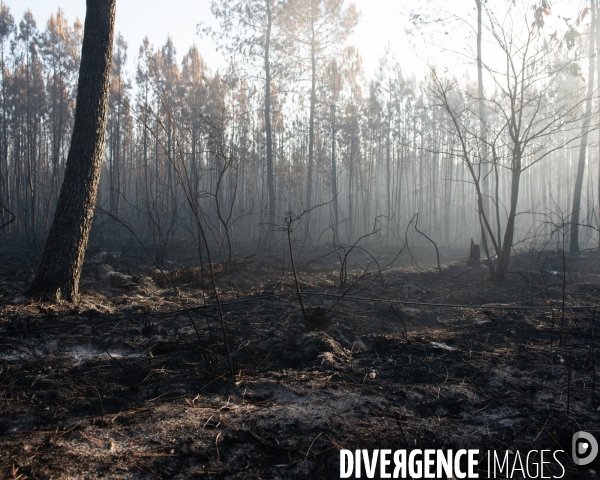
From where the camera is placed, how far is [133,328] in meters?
3.73

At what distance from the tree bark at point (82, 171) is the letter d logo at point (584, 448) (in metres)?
4.47

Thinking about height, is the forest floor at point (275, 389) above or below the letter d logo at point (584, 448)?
above

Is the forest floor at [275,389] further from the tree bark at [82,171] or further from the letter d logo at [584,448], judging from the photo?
the tree bark at [82,171]

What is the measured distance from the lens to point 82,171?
455 cm

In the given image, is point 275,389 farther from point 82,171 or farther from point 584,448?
point 82,171

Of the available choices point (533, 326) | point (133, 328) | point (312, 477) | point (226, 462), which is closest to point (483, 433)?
point (312, 477)

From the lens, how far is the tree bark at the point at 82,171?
4.39 meters

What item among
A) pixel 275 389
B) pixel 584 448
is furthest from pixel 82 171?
pixel 584 448

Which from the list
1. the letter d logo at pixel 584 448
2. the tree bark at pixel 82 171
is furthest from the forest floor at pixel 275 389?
the tree bark at pixel 82 171

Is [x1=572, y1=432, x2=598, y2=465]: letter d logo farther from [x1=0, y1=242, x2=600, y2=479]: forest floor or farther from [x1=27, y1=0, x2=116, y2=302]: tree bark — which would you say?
[x1=27, y1=0, x2=116, y2=302]: tree bark

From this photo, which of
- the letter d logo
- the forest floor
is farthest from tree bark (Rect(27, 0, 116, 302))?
the letter d logo

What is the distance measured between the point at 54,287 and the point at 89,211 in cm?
89

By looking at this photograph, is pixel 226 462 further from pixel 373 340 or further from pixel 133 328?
pixel 133 328

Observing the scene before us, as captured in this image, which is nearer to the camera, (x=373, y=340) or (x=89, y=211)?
(x=373, y=340)
